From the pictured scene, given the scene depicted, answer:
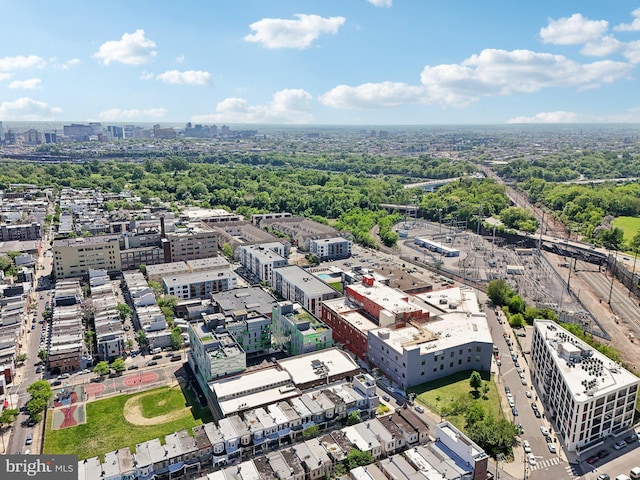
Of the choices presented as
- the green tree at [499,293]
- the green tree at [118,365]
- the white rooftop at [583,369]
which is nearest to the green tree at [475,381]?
the white rooftop at [583,369]

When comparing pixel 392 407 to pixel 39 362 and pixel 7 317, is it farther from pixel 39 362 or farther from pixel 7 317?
pixel 7 317

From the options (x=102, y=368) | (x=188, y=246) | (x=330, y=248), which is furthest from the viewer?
(x=330, y=248)

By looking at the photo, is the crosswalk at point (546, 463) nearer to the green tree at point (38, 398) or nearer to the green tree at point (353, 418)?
the green tree at point (353, 418)

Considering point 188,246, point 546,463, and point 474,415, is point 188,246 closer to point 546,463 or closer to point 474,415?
point 474,415

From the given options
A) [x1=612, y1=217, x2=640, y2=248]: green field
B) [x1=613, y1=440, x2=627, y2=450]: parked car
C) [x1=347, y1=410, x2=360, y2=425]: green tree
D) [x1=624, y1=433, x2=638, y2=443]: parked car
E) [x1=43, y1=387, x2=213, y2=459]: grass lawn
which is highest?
[x1=612, y1=217, x2=640, y2=248]: green field

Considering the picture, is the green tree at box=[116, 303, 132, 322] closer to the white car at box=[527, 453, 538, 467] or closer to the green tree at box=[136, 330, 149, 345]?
the green tree at box=[136, 330, 149, 345]

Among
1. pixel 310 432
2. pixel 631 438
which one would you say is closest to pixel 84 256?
pixel 310 432

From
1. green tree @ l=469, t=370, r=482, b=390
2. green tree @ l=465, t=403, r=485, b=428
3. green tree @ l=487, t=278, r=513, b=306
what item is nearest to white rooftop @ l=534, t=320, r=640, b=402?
green tree @ l=469, t=370, r=482, b=390
